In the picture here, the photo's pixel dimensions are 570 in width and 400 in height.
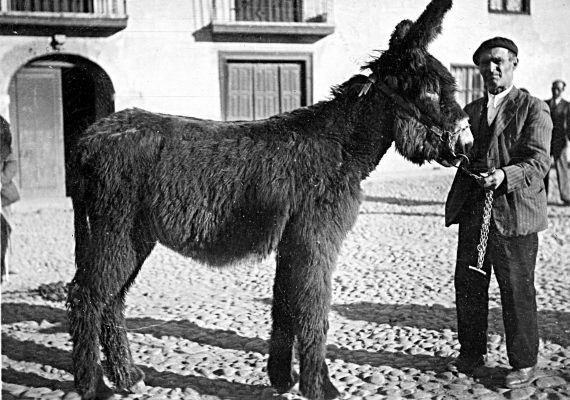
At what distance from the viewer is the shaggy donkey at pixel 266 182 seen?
3.48 metres

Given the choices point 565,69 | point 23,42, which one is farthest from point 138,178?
point 565,69

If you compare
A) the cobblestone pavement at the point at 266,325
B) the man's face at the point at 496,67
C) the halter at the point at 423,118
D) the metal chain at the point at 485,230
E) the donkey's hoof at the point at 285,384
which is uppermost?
the man's face at the point at 496,67

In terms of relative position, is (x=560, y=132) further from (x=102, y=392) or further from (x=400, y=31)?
(x=102, y=392)

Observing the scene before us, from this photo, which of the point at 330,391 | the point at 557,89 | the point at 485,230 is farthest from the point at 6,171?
the point at 557,89

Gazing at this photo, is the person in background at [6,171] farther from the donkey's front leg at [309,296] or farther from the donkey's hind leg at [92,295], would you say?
the donkey's front leg at [309,296]

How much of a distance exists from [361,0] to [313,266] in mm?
6484

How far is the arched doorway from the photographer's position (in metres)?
11.8

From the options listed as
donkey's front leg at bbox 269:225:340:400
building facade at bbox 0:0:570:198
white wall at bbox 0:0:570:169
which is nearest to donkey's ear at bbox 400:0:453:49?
donkey's front leg at bbox 269:225:340:400

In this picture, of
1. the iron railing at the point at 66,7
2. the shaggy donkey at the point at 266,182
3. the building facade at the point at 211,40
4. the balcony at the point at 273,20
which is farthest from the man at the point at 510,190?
the iron railing at the point at 66,7

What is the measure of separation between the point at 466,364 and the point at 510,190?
1.30 m

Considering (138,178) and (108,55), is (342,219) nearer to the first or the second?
(138,178)

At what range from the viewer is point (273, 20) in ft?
32.4

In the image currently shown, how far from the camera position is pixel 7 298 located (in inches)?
243

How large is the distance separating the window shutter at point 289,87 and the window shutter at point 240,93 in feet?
2.45
